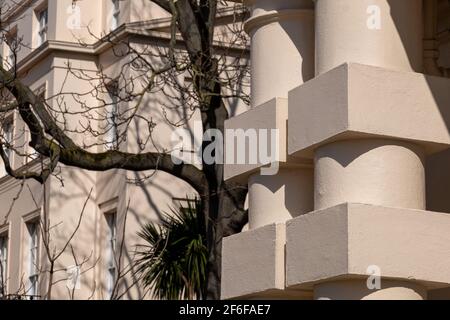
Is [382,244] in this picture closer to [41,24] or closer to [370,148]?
[370,148]

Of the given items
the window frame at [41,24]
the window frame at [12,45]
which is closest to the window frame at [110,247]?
the window frame at [12,45]

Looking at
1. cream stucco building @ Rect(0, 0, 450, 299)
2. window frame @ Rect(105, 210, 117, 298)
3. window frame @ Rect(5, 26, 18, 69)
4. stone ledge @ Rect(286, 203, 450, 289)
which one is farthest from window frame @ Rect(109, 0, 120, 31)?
stone ledge @ Rect(286, 203, 450, 289)

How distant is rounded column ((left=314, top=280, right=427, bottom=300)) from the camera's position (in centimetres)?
711

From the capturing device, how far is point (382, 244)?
7.06 metres

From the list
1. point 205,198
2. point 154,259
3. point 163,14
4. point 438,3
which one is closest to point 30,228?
point 163,14

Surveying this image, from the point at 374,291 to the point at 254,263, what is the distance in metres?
1.05

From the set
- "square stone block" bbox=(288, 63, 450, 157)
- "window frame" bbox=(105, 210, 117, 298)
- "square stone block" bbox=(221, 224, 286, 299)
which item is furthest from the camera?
"window frame" bbox=(105, 210, 117, 298)

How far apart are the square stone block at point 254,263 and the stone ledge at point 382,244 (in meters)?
0.45

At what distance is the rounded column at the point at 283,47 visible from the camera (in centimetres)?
827

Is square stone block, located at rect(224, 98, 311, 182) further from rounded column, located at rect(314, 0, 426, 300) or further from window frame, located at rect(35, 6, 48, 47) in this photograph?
window frame, located at rect(35, 6, 48, 47)

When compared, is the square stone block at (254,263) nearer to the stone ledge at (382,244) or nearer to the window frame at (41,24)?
the stone ledge at (382,244)

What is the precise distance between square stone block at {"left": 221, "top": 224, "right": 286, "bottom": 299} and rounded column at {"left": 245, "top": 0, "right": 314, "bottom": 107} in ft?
2.62
